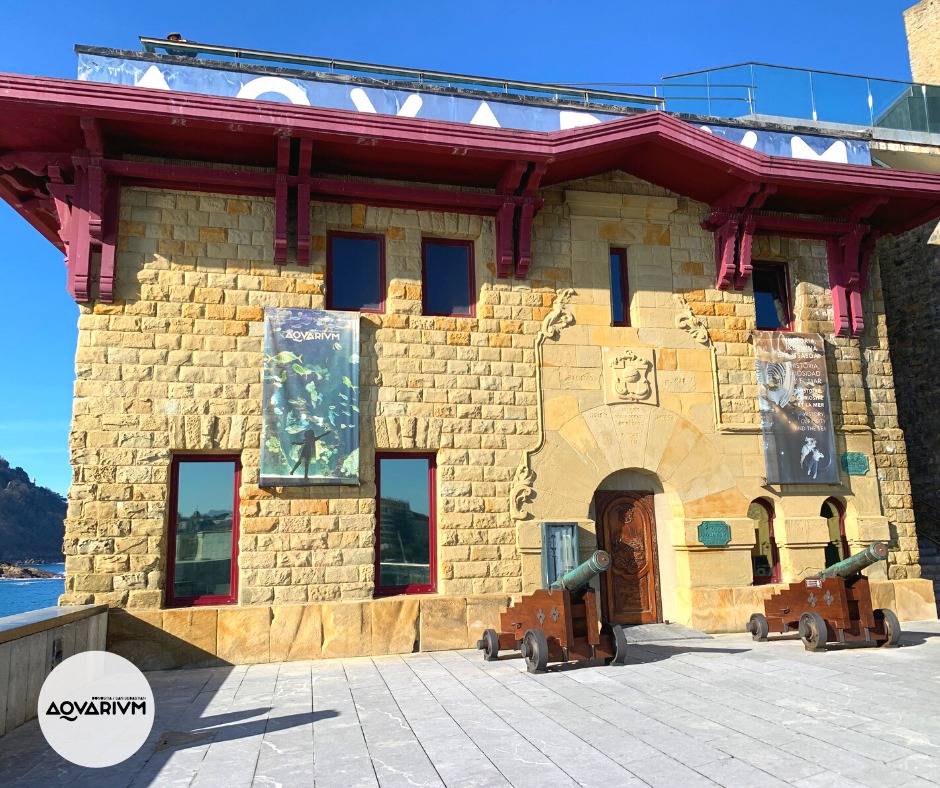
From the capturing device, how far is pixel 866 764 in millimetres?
5281

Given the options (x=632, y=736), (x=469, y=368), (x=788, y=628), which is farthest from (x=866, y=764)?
(x=469, y=368)

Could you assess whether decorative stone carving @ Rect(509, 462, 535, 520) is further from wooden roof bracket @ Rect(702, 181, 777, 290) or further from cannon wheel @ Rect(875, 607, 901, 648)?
cannon wheel @ Rect(875, 607, 901, 648)

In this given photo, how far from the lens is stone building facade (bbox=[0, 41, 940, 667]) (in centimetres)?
1047

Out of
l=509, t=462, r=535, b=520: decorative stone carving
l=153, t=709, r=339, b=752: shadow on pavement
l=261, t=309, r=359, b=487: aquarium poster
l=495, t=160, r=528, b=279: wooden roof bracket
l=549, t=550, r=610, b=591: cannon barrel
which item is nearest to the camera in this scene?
l=153, t=709, r=339, b=752: shadow on pavement

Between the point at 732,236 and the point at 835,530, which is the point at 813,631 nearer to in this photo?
Result: the point at 835,530

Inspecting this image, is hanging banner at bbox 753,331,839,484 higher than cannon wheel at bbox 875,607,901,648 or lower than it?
higher

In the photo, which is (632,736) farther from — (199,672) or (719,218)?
(719,218)

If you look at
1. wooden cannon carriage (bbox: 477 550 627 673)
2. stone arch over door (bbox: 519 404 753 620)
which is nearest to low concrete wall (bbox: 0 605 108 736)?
wooden cannon carriage (bbox: 477 550 627 673)

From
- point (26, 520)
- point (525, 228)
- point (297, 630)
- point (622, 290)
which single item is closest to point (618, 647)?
point (297, 630)

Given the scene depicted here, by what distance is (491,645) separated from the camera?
976 centimetres

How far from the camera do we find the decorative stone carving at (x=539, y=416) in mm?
11617

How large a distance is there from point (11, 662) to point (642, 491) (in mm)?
9313

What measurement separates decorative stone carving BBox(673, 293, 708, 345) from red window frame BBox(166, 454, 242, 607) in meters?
7.66

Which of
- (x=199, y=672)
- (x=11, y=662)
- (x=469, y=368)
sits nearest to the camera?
(x=11, y=662)
